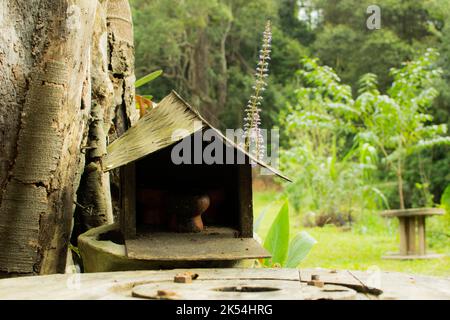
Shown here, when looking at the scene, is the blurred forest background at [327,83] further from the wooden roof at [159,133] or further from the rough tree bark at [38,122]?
the rough tree bark at [38,122]

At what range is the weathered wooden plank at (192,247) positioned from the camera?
1847 millimetres

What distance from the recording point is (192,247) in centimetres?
192

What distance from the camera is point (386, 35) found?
481 inches

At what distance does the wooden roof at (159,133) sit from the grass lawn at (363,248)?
62.6 inches

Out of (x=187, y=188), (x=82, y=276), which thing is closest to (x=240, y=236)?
(x=187, y=188)

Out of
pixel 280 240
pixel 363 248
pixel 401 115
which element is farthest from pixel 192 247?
pixel 401 115

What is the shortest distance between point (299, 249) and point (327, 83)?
203 inches

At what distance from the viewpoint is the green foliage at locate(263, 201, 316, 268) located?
2.89 metres

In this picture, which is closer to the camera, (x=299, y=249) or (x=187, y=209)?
(x=187, y=209)

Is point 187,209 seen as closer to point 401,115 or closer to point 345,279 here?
point 345,279

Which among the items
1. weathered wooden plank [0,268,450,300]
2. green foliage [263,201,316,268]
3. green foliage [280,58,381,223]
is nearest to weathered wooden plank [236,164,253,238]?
weathered wooden plank [0,268,450,300]

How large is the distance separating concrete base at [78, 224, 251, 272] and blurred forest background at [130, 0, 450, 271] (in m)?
4.58
